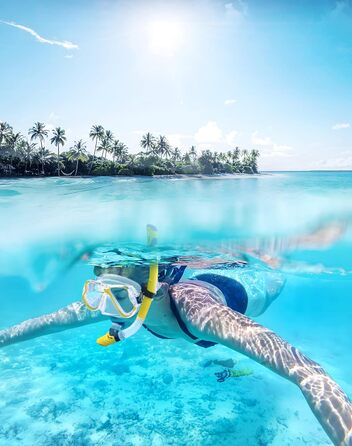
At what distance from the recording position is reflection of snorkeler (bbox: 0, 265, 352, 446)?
9.11 feet

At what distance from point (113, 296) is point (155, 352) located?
336 inches

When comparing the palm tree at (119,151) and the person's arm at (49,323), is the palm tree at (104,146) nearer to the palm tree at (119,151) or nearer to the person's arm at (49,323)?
the palm tree at (119,151)

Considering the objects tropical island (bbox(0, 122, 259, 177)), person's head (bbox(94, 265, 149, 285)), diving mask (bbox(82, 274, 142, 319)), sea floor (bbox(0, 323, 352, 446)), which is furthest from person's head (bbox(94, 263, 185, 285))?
tropical island (bbox(0, 122, 259, 177))

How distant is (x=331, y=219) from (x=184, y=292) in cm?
751

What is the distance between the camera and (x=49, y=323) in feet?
18.3

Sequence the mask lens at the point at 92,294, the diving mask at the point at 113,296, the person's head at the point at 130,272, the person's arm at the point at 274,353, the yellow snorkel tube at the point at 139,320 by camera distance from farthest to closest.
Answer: the person's head at the point at 130,272 → the mask lens at the point at 92,294 → the diving mask at the point at 113,296 → the yellow snorkel tube at the point at 139,320 → the person's arm at the point at 274,353

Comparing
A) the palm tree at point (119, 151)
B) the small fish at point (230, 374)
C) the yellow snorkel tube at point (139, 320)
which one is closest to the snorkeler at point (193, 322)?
the yellow snorkel tube at point (139, 320)

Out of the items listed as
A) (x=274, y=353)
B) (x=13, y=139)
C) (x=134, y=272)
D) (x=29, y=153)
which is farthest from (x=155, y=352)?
(x=13, y=139)

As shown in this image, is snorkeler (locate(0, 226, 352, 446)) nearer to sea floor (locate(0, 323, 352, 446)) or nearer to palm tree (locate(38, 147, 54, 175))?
sea floor (locate(0, 323, 352, 446))

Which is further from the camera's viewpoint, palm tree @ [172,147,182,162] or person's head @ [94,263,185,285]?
palm tree @ [172,147,182,162]

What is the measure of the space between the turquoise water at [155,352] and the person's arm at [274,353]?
440cm

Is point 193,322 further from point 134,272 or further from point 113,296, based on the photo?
point 134,272

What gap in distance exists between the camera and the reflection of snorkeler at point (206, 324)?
9.11 ft

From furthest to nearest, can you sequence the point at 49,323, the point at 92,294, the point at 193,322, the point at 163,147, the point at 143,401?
the point at 163,147 → the point at 143,401 → the point at 49,323 → the point at 92,294 → the point at 193,322
